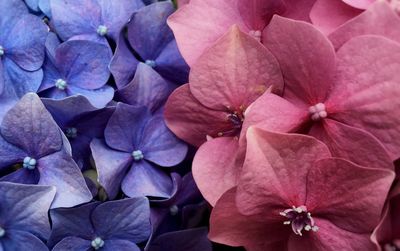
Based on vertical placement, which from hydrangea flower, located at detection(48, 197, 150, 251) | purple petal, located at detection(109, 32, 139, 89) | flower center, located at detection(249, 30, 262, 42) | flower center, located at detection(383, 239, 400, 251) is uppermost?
flower center, located at detection(249, 30, 262, 42)

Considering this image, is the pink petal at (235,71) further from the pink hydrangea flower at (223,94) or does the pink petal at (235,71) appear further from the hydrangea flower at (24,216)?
the hydrangea flower at (24,216)

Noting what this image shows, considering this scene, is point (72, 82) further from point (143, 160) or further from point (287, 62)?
point (287, 62)

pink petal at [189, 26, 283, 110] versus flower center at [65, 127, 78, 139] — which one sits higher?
pink petal at [189, 26, 283, 110]

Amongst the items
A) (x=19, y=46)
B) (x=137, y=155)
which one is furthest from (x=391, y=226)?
(x=19, y=46)

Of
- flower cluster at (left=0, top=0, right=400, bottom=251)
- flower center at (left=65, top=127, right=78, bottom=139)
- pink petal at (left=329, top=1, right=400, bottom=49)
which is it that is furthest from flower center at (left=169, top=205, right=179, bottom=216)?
pink petal at (left=329, top=1, right=400, bottom=49)

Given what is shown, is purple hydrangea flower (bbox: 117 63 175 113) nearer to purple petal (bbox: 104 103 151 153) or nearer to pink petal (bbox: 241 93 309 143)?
purple petal (bbox: 104 103 151 153)

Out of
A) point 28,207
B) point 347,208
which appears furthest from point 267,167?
point 28,207

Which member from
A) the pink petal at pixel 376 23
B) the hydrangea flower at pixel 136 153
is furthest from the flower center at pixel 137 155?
the pink petal at pixel 376 23
